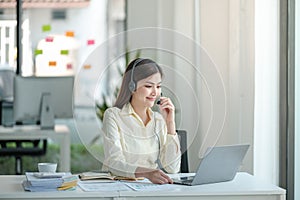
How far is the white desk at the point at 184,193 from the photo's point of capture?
2.77 metres

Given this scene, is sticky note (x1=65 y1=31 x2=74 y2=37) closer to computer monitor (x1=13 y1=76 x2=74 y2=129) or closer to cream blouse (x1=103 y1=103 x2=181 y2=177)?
computer monitor (x1=13 y1=76 x2=74 y2=129)

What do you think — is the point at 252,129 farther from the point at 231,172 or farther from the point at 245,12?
the point at 231,172

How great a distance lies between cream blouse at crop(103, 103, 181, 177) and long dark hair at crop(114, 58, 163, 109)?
3 centimetres

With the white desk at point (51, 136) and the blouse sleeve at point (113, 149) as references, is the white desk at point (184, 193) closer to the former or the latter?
the blouse sleeve at point (113, 149)

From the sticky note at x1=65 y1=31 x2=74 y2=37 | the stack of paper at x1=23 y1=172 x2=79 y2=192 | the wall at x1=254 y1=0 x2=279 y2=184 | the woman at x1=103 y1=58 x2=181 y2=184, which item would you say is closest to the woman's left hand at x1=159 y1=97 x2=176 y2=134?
the woman at x1=103 y1=58 x2=181 y2=184

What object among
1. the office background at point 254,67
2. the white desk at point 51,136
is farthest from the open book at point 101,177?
the white desk at point 51,136

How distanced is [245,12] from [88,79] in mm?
1829

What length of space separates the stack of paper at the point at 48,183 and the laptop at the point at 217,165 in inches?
18.3

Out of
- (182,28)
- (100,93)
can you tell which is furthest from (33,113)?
(100,93)

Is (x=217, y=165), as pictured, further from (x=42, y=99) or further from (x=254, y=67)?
(x=42, y=99)

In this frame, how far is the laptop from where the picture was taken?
292 cm

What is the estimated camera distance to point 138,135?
301cm

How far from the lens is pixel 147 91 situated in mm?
3014

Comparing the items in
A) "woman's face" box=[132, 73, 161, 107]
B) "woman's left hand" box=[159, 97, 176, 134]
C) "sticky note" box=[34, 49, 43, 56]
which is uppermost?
"sticky note" box=[34, 49, 43, 56]
